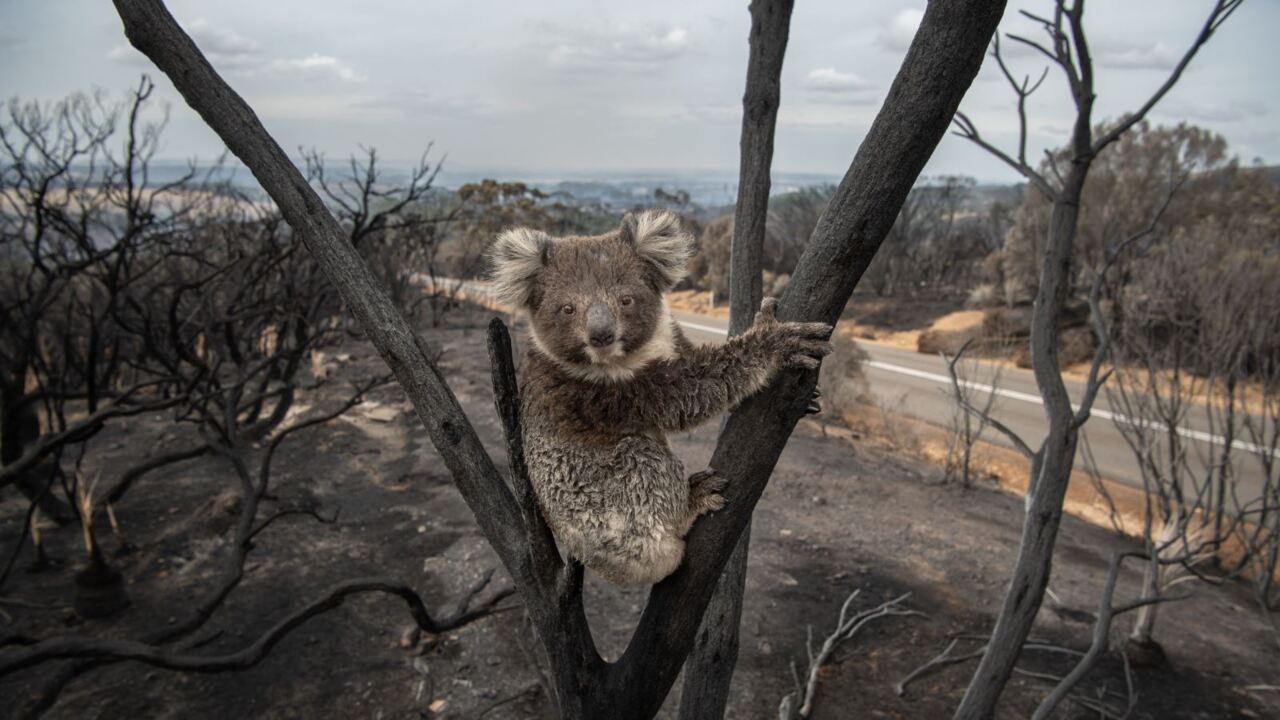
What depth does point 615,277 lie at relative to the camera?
2623 millimetres

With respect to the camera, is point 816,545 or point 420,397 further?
point 816,545

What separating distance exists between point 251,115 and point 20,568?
7.07 m

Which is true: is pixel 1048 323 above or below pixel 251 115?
below

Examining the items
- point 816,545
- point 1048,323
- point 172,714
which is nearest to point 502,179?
point 816,545

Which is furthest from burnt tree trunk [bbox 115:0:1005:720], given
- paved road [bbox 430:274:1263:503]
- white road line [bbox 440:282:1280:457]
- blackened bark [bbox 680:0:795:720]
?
white road line [bbox 440:282:1280:457]

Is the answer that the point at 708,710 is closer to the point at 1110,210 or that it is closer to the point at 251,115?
the point at 251,115

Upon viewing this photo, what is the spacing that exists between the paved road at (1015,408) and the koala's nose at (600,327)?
7.61 m

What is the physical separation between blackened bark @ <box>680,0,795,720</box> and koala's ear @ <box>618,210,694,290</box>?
16.2 inches

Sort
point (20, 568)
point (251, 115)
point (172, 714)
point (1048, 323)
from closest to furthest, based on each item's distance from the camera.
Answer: point (251, 115) → point (1048, 323) → point (172, 714) → point (20, 568)

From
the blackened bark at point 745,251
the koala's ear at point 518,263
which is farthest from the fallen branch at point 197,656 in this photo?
the koala's ear at point 518,263

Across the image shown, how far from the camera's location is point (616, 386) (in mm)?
2701

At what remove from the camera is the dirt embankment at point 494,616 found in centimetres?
518

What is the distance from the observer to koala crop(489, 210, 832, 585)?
250 cm

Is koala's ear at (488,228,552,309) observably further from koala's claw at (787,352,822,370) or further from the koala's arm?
koala's claw at (787,352,822,370)
